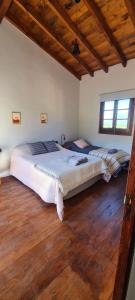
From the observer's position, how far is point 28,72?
3.62 m

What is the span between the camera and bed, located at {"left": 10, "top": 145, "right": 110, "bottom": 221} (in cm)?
216

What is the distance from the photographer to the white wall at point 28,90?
10.7ft

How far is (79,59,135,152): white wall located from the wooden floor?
89.1 inches

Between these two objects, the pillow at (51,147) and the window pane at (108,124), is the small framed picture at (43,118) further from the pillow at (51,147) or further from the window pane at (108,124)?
the window pane at (108,124)

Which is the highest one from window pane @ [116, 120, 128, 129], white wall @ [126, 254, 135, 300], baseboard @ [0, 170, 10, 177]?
window pane @ [116, 120, 128, 129]

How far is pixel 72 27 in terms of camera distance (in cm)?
303

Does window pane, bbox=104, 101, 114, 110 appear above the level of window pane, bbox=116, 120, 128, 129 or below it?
above

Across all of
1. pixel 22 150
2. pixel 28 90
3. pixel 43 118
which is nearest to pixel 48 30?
pixel 28 90

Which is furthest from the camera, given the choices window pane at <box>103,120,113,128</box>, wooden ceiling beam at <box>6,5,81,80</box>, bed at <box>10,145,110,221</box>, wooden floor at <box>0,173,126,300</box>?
window pane at <box>103,120,113,128</box>

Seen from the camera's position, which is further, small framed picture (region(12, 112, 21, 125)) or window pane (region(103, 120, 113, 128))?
window pane (region(103, 120, 113, 128))

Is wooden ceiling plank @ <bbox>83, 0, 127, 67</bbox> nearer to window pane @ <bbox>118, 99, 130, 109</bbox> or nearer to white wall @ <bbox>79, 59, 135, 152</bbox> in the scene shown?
white wall @ <bbox>79, 59, 135, 152</bbox>

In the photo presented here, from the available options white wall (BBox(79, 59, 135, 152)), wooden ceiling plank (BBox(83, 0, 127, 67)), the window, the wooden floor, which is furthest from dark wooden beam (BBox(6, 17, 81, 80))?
the wooden floor

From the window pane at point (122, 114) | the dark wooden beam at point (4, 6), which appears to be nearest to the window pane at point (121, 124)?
the window pane at point (122, 114)

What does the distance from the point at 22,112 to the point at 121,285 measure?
3577 mm
